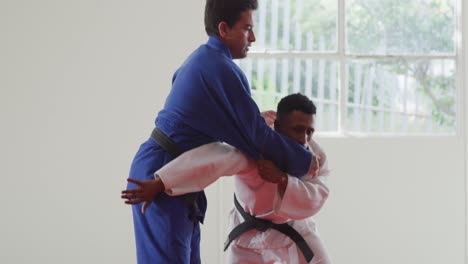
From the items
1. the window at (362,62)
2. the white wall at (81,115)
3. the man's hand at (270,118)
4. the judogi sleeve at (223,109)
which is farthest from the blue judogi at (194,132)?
the window at (362,62)

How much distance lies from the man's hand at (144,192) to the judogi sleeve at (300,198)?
1.37 feet

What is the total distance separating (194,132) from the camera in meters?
2.47

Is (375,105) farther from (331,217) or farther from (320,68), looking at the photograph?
(331,217)

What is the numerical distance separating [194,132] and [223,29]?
325 millimetres

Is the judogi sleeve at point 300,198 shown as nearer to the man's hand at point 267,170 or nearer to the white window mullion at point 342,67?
the man's hand at point 267,170

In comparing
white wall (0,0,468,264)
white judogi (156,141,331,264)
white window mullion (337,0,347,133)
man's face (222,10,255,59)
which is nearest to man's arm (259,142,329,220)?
white judogi (156,141,331,264)

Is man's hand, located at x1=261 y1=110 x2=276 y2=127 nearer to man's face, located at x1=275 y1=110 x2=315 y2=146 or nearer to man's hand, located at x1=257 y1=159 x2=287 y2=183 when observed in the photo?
man's face, located at x1=275 y1=110 x2=315 y2=146

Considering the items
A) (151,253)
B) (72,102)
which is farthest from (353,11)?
(151,253)

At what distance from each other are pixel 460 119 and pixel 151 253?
107 inches

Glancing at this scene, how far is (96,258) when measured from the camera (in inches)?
174

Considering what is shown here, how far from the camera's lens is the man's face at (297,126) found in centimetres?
276

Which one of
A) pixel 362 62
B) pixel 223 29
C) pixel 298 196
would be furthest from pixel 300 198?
pixel 362 62

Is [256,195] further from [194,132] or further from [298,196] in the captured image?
[194,132]

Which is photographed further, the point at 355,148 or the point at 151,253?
the point at 355,148
